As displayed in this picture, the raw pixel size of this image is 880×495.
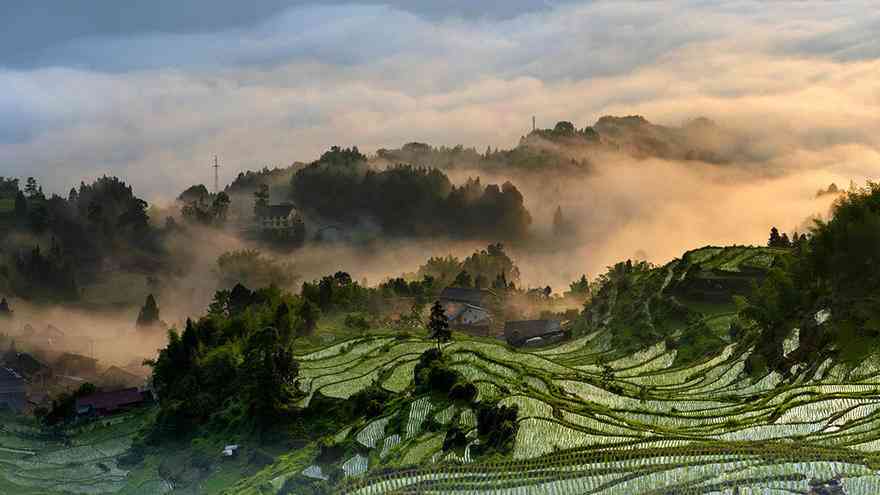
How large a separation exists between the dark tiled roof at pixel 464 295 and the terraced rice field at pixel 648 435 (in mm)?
74745

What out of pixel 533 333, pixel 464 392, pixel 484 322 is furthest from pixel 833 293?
pixel 484 322

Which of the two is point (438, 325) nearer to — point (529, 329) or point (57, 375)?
point (529, 329)

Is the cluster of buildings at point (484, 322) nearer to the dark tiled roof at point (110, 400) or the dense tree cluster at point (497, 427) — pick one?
the dark tiled roof at point (110, 400)

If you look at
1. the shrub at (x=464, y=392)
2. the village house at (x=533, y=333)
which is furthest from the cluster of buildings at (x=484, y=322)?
the shrub at (x=464, y=392)

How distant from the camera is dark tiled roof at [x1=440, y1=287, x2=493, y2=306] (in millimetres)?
135750

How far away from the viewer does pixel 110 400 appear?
10438cm

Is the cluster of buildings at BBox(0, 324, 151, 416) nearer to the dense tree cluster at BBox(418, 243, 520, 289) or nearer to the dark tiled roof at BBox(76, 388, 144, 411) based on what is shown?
the dark tiled roof at BBox(76, 388, 144, 411)

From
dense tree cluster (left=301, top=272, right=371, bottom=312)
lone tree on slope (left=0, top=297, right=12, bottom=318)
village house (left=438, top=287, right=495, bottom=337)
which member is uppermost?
dense tree cluster (left=301, top=272, right=371, bottom=312)

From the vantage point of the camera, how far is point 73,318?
16888 cm

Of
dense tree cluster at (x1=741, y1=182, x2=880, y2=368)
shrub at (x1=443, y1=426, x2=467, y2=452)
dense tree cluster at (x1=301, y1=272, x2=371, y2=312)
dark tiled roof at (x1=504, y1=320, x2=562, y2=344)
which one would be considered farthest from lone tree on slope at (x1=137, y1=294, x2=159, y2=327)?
shrub at (x1=443, y1=426, x2=467, y2=452)

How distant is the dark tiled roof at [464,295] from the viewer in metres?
136

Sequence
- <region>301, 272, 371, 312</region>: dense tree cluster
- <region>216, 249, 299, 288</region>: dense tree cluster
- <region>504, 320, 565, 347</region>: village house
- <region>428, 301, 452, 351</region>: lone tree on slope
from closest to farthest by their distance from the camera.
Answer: <region>428, 301, 452, 351</region>: lone tree on slope < <region>504, 320, 565, 347</region>: village house < <region>301, 272, 371, 312</region>: dense tree cluster < <region>216, 249, 299, 288</region>: dense tree cluster

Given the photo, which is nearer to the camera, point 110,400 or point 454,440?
point 454,440

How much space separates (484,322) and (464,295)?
1182cm
